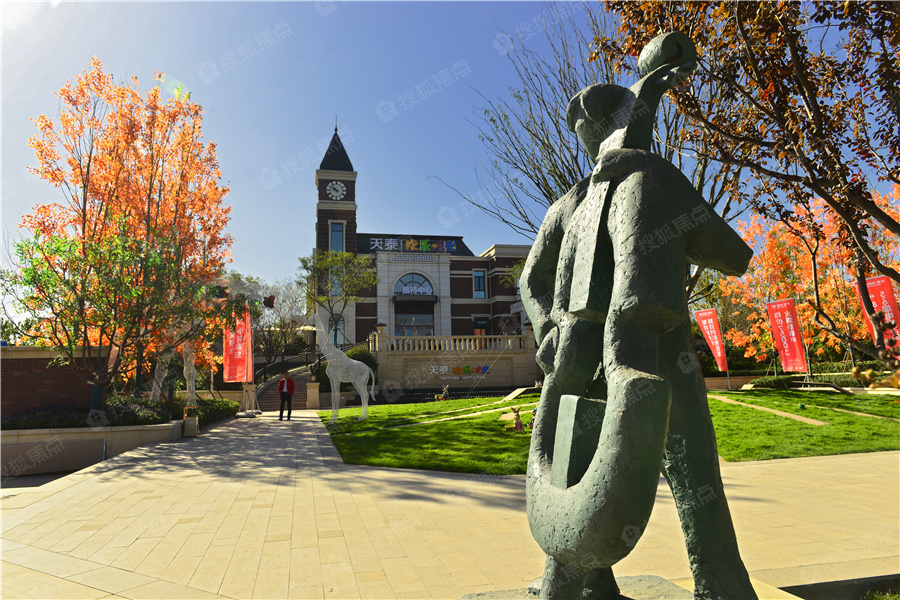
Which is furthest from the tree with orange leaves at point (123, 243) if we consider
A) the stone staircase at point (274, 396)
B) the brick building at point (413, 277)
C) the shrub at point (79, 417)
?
the brick building at point (413, 277)

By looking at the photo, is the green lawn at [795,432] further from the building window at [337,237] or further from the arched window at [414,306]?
the building window at [337,237]

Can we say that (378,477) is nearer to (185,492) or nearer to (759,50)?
(185,492)

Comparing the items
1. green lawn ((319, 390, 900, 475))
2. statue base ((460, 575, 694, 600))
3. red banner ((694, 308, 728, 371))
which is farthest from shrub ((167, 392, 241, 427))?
red banner ((694, 308, 728, 371))

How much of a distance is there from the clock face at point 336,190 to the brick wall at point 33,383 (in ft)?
92.7

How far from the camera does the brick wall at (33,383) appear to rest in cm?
1234

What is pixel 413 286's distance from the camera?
132ft

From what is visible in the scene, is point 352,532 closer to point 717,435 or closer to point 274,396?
point 717,435

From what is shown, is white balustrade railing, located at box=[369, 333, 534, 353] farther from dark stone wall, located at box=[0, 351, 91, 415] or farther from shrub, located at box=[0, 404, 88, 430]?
shrub, located at box=[0, 404, 88, 430]

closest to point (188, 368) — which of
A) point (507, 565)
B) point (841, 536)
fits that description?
point (507, 565)

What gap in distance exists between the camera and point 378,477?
7.35 metres

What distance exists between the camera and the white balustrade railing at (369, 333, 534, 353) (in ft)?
87.2

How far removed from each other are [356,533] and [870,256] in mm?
4676

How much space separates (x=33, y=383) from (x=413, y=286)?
94.6ft

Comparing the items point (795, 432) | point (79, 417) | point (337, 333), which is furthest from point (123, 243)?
point (337, 333)
